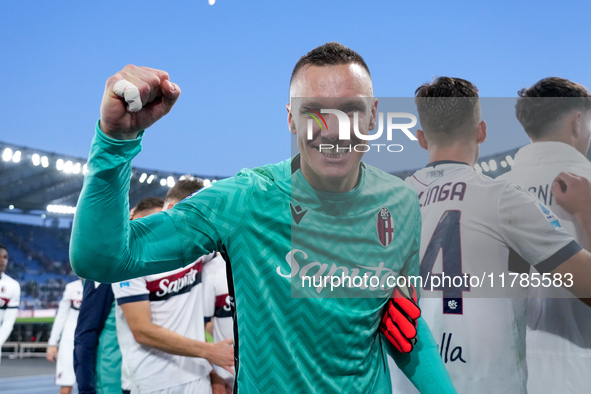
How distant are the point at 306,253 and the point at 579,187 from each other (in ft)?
4.62

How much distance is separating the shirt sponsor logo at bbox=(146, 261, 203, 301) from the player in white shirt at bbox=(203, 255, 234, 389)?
0.68 feet

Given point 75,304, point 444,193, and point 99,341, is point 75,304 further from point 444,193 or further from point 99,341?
point 444,193

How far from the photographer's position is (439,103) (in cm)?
Answer: 250

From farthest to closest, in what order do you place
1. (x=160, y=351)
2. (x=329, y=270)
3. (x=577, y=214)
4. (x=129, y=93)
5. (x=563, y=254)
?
(x=160, y=351)
(x=577, y=214)
(x=563, y=254)
(x=329, y=270)
(x=129, y=93)

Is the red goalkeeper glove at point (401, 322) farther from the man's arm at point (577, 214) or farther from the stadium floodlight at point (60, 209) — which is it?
the stadium floodlight at point (60, 209)

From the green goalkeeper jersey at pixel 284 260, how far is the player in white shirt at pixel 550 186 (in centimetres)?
94

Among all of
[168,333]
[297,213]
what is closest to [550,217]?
[297,213]

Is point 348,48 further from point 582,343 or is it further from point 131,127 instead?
point 582,343

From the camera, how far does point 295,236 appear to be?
1675 mm

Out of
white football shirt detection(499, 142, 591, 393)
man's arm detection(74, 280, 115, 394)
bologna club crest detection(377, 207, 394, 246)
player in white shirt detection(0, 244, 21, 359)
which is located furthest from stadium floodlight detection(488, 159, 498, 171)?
player in white shirt detection(0, 244, 21, 359)

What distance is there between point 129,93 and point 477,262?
5.78ft

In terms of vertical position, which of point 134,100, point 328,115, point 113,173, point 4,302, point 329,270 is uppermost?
→ point 328,115

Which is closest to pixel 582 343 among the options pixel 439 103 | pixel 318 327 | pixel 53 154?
pixel 439 103

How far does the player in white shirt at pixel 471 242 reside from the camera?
7.43 ft
